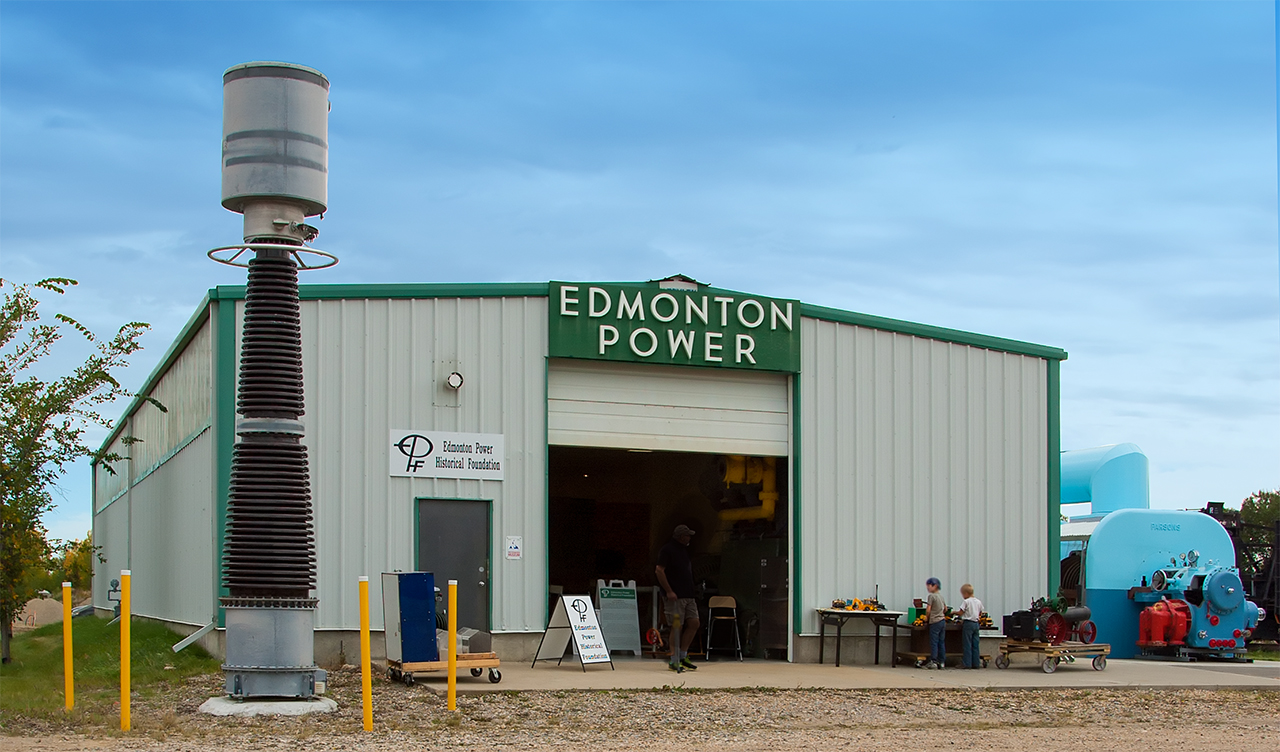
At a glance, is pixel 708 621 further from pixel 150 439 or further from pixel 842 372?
pixel 150 439

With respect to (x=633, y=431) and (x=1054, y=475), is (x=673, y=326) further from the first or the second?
(x=1054, y=475)

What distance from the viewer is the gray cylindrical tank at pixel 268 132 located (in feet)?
37.1

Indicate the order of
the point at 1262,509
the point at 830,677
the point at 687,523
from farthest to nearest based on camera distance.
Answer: the point at 1262,509
the point at 687,523
the point at 830,677

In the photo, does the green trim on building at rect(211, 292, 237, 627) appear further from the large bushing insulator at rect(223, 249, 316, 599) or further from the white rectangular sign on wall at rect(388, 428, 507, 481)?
the large bushing insulator at rect(223, 249, 316, 599)

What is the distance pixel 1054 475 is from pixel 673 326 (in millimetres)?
6410

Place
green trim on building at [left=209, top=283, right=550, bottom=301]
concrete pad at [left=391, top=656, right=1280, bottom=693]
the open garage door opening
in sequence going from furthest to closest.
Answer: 1. the open garage door opening
2. green trim on building at [left=209, top=283, right=550, bottom=301]
3. concrete pad at [left=391, top=656, right=1280, bottom=693]

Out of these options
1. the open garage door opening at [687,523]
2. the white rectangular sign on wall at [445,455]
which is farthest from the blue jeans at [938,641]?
the white rectangular sign on wall at [445,455]

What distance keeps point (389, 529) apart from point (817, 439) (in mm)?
5835

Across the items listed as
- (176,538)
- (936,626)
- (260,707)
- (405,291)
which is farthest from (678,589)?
(176,538)

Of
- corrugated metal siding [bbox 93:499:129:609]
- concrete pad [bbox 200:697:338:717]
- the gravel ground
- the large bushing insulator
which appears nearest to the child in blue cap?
the gravel ground

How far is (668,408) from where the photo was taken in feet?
58.7

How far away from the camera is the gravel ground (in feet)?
33.0

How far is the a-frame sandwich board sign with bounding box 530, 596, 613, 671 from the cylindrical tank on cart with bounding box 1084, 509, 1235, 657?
38.8 ft

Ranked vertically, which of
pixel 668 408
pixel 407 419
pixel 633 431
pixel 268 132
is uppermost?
pixel 268 132
